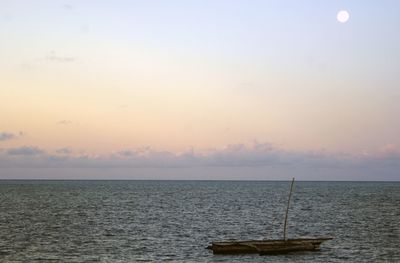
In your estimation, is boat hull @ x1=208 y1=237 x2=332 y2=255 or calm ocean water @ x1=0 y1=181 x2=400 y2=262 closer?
calm ocean water @ x1=0 y1=181 x2=400 y2=262

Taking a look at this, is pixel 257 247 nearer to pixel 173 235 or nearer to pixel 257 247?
pixel 257 247

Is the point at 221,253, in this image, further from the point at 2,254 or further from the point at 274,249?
the point at 2,254

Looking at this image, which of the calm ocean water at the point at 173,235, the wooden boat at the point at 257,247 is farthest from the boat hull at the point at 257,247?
the calm ocean water at the point at 173,235

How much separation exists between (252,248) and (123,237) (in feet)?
56.3

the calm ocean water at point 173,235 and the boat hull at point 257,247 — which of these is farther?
the boat hull at point 257,247

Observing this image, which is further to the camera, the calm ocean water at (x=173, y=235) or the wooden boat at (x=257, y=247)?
the wooden boat at (x=257, y=247)

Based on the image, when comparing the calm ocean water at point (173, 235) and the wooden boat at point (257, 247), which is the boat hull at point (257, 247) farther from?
the calm ocean water at point (173, 235)

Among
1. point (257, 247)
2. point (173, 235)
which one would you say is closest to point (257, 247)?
point (257, 247)

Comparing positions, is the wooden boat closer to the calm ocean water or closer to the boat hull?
the boat hull

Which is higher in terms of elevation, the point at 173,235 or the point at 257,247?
the point at 257,247

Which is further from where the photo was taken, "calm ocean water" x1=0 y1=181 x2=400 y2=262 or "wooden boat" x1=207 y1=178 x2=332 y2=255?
"wooden boat" x1=207 y1=178 x2=332 y2=255

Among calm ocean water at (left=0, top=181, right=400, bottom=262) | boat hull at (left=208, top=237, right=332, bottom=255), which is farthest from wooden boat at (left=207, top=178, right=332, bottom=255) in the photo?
calm ocean water at (left=0, top=181, right=400, bottom=262)

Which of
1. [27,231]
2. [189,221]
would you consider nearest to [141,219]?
[189,221]

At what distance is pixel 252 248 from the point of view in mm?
49188
